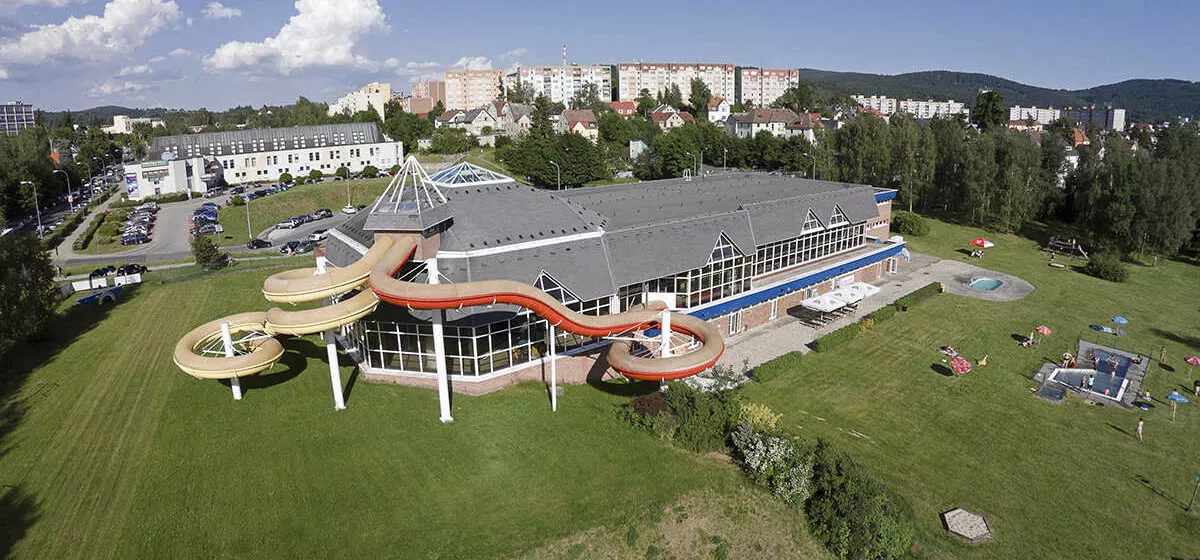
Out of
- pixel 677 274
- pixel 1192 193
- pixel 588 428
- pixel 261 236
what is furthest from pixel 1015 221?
pixel 261 236

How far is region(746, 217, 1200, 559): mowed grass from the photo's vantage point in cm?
2488

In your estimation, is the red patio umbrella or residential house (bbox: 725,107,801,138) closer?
the red patio umbrella

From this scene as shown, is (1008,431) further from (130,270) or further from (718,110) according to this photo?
(718,110)

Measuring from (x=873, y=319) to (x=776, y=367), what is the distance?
41.6ft

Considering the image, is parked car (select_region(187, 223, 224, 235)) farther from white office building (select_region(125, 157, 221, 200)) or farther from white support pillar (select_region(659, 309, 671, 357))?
white support pillar (select_region(659, 309, 671, 357))

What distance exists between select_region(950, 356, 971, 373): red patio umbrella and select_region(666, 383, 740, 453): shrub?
16.8 meters

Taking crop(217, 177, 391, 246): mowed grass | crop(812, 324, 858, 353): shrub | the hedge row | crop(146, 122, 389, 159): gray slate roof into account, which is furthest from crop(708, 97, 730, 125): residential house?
crop(812, 324, 858, 353): shrub

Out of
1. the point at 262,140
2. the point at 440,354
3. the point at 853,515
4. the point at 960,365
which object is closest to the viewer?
the point at 853,515

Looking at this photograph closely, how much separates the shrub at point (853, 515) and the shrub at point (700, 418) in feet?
13.9

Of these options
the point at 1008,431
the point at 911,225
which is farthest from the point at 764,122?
the point at 1008,431

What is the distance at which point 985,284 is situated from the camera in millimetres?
55875

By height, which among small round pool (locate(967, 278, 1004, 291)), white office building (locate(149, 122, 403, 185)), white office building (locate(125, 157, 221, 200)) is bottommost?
small round pool (locate(967, 278, 1004, 291))

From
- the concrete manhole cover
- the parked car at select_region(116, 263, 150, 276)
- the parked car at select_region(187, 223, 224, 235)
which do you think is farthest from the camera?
the parked car at select_region(187, 223, 224, 235)

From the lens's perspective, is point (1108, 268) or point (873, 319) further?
point (1108, 268)
